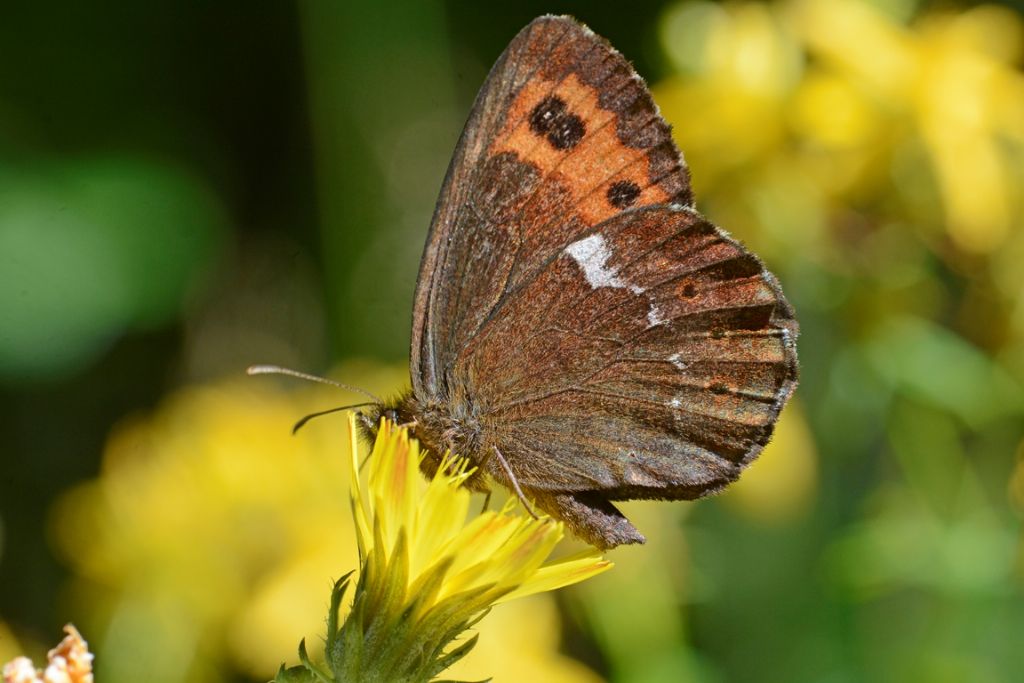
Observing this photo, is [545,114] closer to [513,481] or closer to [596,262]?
[596,262]

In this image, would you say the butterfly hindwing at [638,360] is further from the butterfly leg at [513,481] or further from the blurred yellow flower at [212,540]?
the blurred yellow flower at [212,540]

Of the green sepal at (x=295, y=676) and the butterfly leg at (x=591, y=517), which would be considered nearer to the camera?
the green sepal at (x=295, y=676)

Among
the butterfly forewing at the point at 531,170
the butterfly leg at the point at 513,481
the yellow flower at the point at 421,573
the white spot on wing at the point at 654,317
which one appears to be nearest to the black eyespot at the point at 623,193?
the butterfly forewing at the point at 531,170

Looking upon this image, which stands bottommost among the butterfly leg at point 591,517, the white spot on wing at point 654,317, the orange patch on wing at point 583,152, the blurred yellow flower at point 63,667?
the butterfly leg at point 591,517

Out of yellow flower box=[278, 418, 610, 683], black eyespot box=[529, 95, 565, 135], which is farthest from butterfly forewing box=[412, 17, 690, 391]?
yellow flower box=[278, 418, 610, 683]

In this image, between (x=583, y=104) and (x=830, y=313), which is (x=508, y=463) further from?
(x=830, y=313)

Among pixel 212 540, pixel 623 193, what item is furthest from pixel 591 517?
pixel 212 540
